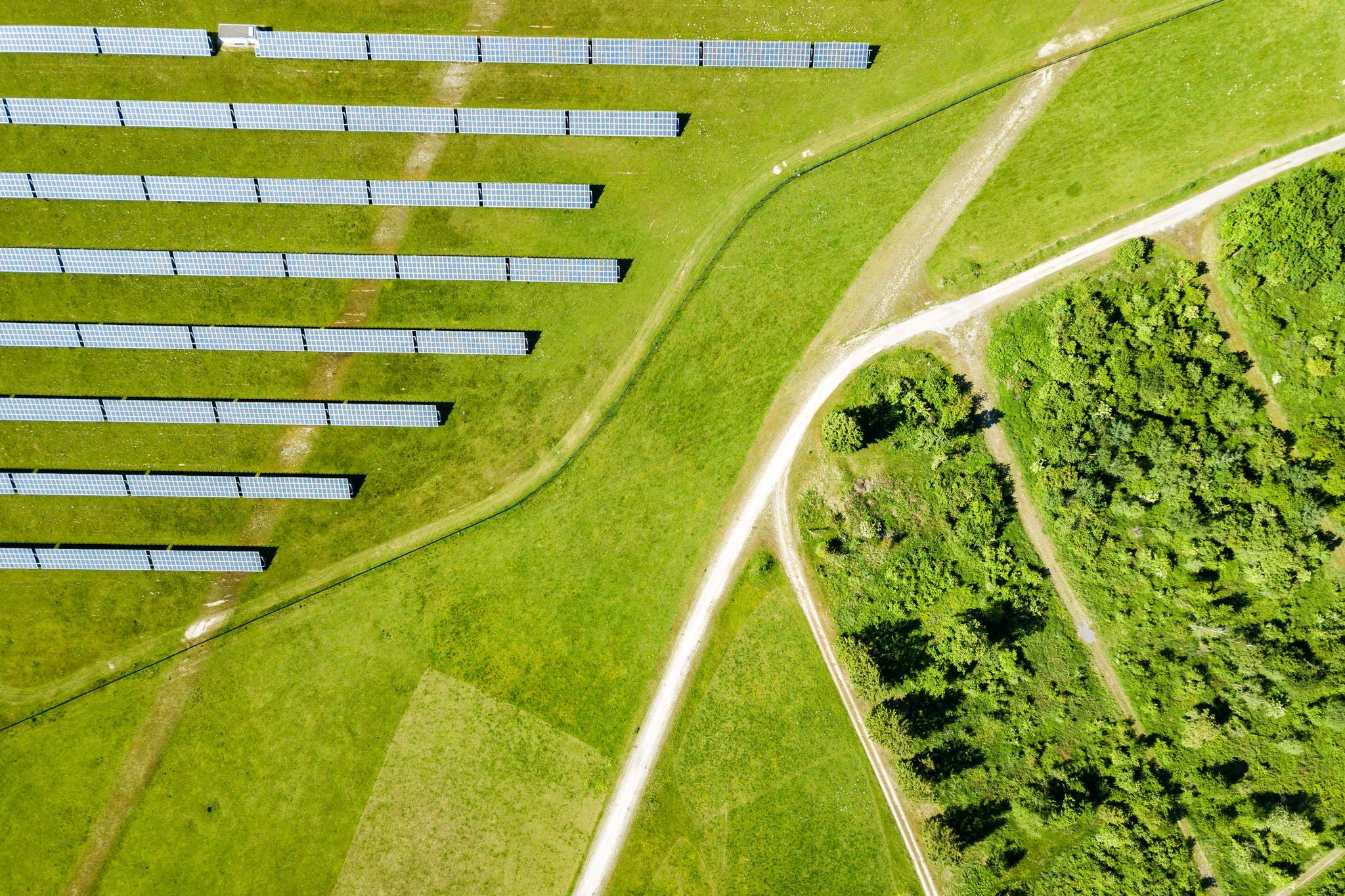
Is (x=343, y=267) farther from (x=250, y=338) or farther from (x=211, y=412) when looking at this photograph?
(x=211, y=412)

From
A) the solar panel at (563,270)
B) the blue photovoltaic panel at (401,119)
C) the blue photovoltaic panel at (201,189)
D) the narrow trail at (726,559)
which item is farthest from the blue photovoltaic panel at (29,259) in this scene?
the narrow trail at (726,559)

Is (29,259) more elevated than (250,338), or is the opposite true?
(29,259)

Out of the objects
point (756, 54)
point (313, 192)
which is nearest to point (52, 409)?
point (313, 192)

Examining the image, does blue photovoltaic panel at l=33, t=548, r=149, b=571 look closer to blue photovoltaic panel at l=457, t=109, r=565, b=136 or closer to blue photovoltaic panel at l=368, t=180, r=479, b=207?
blue photovoltaic panel at l=368, t=180, r=479, b=207

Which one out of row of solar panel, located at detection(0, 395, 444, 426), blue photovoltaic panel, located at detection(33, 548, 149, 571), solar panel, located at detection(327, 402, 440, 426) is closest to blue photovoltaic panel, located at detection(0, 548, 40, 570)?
blue photovoltaic panel, located at detection(33, 548, 149, 571)

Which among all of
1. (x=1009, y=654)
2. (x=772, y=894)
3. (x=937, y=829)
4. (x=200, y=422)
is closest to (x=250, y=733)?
(x=200, y=422)

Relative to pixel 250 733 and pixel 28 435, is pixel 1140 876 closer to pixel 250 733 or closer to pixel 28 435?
pixel 250 733
